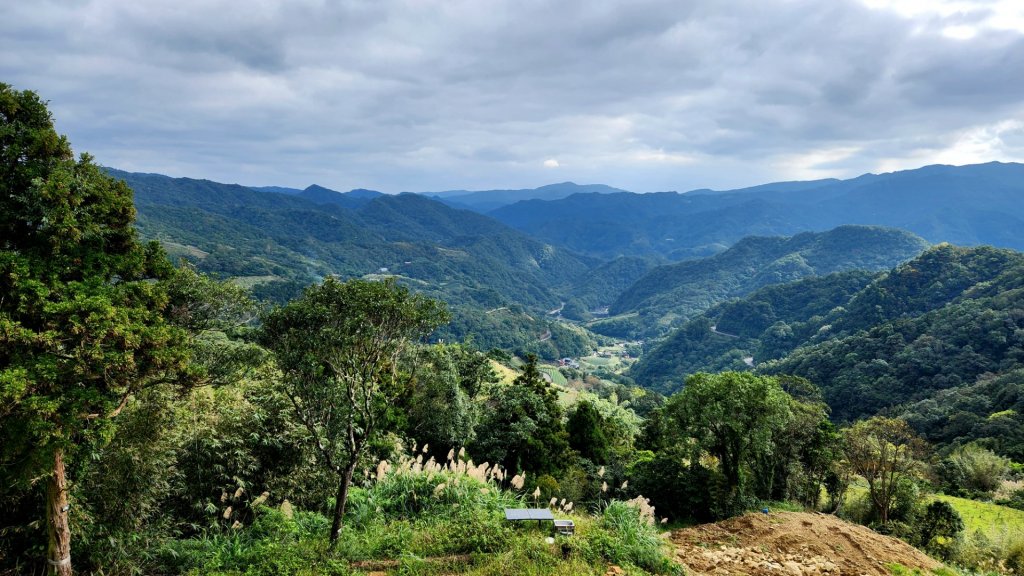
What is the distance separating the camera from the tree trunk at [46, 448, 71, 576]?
835cm

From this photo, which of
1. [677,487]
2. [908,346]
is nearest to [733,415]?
[677,487]

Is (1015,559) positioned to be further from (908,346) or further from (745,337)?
(745,337)

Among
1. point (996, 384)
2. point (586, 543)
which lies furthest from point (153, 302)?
point (996, 384)

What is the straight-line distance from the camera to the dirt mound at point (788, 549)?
31.4 ft

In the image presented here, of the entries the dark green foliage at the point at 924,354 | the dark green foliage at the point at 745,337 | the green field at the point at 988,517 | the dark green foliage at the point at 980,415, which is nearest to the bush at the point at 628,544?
the green field at the point at 988,517

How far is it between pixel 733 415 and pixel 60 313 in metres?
19.2

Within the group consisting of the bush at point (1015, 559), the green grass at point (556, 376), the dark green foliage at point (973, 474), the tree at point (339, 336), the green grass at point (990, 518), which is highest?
the tree at point (339, 336)

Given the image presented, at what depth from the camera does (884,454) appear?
69.1ft

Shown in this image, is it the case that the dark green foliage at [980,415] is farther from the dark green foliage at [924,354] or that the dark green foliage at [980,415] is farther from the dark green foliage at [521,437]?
the dark green foliage at [521,437]

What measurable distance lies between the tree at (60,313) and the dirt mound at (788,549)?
10730 mm

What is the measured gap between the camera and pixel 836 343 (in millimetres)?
114562

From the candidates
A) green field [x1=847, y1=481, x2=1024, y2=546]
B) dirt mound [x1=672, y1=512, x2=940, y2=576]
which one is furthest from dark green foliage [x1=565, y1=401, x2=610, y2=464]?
dirt mound [x1=672, y1=512, x2=940, y2=576]

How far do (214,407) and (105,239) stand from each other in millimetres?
5050

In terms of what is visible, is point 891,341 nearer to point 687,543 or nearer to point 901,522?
point 901,522
